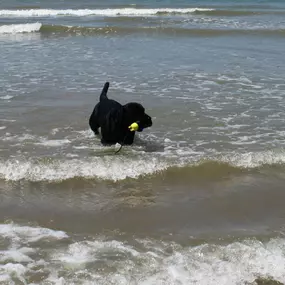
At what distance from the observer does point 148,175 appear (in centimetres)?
530

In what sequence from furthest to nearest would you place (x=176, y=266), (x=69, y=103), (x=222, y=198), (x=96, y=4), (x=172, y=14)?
(x=96, y=4)
(x=172, y=14)
(x=69, y=103)
(x=222, y=198)
(x=176, y=266)

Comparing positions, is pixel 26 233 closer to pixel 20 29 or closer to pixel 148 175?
pixel 148 175

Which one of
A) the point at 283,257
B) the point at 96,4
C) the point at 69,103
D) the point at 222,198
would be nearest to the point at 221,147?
the point at 222,198

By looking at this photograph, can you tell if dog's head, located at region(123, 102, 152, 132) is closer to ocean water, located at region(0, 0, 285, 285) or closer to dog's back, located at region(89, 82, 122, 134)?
dog's back, located at region(89, 82, 122, 134)

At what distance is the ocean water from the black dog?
175 millimetres

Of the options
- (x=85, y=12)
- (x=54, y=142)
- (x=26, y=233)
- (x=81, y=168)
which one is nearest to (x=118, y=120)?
(x=81, y=168)

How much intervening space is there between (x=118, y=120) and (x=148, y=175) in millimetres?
871

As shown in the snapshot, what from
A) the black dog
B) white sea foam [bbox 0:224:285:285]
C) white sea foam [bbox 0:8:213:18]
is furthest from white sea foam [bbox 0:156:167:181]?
white sea foam [bbox 0:8:213:18]

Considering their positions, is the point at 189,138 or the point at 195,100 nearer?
the point at 189,138

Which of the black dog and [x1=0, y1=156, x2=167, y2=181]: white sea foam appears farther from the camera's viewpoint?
the black dog

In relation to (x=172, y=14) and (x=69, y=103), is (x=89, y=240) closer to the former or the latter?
(x=69, y=103)

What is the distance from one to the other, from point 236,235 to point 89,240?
52.2 inches

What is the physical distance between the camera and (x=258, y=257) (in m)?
3.69

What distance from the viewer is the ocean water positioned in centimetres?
365
